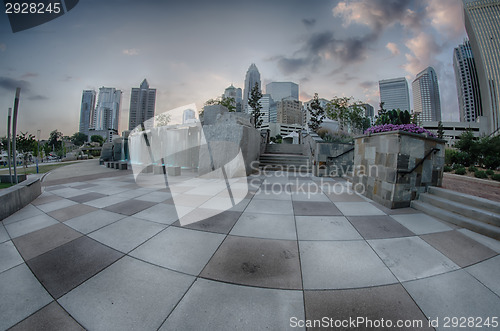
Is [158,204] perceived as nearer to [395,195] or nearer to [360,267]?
[360,267]

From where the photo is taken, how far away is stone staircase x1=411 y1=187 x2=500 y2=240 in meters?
3.28

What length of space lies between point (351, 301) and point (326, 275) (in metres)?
0.38

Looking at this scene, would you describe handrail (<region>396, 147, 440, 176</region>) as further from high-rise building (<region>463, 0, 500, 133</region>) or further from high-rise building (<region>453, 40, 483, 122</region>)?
high-rise building (<region>453, 40, 483, 122</region>)

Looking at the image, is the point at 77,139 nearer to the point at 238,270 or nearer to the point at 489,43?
the point at 238,270

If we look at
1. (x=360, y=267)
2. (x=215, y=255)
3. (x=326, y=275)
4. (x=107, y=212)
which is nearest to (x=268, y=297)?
(x=326, y=275)

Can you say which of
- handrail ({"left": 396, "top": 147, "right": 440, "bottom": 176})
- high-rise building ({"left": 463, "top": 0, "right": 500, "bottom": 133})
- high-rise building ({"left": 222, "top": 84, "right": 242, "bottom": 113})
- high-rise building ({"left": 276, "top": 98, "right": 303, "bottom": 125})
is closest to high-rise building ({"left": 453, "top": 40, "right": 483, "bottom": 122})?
high-rise building ({"left": 463, "top": 0, "right": 500, "bottom": 133})

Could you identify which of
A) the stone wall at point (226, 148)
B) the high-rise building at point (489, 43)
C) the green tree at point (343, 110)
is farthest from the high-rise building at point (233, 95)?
the high-rise building at point (489, 43)

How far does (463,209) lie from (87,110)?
8252 inches

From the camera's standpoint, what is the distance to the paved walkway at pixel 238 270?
5.41 feet

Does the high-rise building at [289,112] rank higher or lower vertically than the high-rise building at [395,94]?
lower

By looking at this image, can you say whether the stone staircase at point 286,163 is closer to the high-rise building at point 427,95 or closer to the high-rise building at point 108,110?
the high-rise building at point 108,110

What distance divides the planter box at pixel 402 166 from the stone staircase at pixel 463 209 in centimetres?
30

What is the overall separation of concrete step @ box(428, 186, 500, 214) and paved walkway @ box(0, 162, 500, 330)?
969 mm

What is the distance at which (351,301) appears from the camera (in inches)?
70.3
